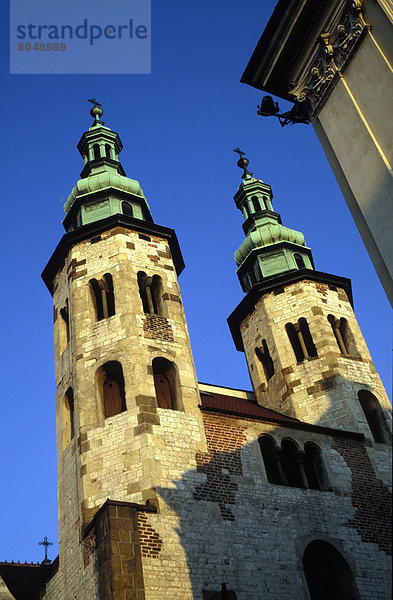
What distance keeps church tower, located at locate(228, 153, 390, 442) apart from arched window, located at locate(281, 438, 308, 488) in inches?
107

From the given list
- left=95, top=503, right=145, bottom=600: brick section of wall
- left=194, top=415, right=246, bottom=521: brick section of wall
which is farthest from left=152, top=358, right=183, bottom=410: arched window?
left=95, top=503, right=145, bottom=600: brick section of wall

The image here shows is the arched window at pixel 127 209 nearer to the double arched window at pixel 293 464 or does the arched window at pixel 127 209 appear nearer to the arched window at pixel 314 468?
the double arched window at pixel 293 464

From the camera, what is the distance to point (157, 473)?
53.3 feet

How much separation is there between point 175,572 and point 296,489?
446cm

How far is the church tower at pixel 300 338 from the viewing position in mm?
22312

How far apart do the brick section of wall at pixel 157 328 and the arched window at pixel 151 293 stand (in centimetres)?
54

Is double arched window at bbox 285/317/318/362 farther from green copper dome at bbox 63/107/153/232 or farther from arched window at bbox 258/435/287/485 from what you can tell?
green copper dome at bbox 63/107/153/232

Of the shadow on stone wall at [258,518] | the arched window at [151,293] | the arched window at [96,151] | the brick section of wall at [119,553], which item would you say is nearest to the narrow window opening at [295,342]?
the shadow on stone wall at [258,518]

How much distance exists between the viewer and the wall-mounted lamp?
10562 millimetres

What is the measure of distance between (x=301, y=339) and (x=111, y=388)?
8.18 meters

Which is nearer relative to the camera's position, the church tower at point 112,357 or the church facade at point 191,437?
the church facade at point 191,437

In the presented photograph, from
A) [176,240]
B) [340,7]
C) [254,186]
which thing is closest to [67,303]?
[176,240]

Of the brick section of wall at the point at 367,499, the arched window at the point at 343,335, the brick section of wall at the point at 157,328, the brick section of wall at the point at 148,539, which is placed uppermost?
the arched window at the point at 343,335

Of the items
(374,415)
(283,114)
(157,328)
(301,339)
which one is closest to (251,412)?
(157,328)
